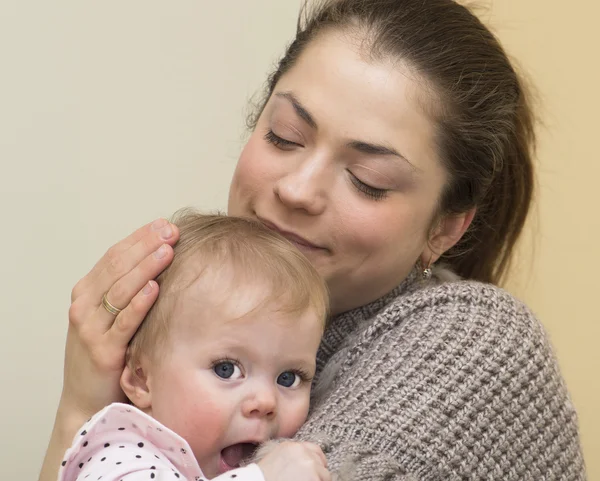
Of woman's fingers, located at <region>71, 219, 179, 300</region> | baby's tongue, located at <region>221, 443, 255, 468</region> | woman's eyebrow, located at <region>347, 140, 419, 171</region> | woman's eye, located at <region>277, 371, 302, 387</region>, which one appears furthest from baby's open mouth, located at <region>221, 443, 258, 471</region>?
woman's eyebrow, located at <region>347, 140, 419, 171</region>

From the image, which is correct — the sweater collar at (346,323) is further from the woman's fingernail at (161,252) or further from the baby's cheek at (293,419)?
the woman's fingernail at (161,252)

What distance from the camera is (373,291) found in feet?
5.72

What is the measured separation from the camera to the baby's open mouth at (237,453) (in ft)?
4.38

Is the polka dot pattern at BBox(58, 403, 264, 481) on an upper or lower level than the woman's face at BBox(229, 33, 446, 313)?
lower

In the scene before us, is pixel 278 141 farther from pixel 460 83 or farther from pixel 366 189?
pixel 460 83

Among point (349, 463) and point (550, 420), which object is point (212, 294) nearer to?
point (349, 463)

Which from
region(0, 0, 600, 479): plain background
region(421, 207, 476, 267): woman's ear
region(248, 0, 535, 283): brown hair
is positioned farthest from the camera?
region(0, 0, 600, 479): plain background

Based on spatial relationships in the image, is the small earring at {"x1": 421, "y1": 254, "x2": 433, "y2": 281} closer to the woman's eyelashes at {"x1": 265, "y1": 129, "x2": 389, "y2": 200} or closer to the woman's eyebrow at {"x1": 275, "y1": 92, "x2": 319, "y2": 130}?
the woman's eyelashes at {"x1": 265, "y1": 129, "x2": 389, "y2": 200}

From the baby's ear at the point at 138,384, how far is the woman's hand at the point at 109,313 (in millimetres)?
41

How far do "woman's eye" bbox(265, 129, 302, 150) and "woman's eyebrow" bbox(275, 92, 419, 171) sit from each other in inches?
2.4

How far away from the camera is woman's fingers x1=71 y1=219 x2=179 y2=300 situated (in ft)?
4.77

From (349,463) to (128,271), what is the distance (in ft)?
1.62

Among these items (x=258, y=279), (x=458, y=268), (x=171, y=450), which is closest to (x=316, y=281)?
Answer: (x=258, y=279)

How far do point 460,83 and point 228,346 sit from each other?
29.6 inches
